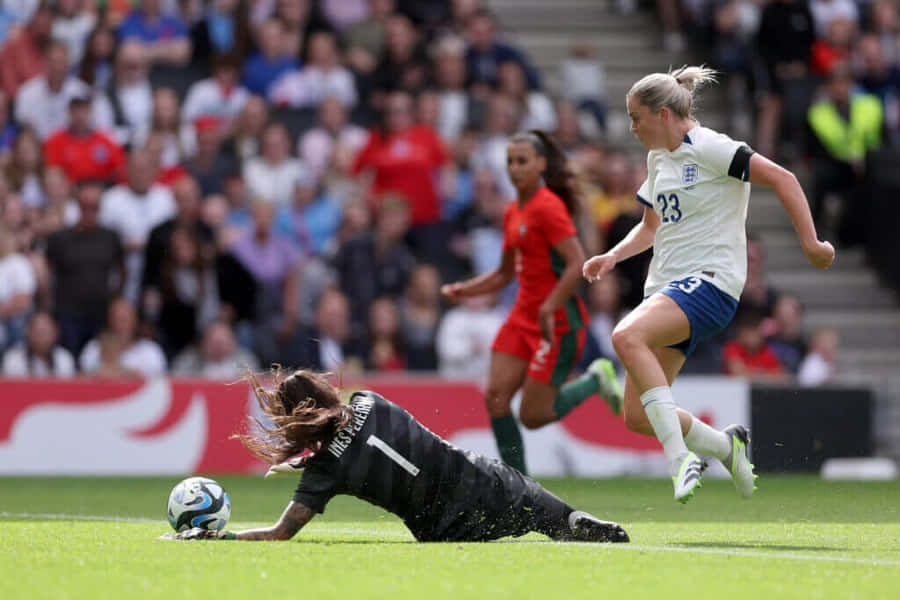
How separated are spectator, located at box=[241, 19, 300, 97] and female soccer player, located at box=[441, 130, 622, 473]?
24.6ft

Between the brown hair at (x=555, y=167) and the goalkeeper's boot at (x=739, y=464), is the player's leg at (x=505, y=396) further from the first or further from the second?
the goalkeeper's boot at (x=739, y=464)

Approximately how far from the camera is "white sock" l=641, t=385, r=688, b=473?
8.23m

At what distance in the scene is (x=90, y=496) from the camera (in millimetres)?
12555

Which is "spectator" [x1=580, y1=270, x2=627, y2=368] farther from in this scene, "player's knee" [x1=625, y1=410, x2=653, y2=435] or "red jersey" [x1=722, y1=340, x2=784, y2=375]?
"player's knee" [x1=625, y1=410, x2=653, y2=435]

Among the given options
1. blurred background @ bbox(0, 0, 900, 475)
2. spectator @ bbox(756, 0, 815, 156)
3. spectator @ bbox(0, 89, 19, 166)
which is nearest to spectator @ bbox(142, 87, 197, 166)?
blurred background @ bbox(0, 0, 900, 475)

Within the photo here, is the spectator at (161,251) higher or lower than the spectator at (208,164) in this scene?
lower

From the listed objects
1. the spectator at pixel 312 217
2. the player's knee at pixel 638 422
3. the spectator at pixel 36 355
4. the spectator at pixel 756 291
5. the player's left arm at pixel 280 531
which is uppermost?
the player's left arm at pixel 280 531

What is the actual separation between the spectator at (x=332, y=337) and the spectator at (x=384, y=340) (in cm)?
15

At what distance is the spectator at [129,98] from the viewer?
17812 millimetres

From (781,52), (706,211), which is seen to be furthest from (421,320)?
(706,211)

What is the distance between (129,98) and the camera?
17.9 meters

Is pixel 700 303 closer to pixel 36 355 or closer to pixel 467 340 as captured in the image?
pixel 467 340

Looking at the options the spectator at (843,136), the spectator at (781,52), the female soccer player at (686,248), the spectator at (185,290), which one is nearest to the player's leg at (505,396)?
the female soccer player at (686,248)

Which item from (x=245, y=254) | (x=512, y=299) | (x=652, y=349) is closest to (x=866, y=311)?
(x=512, y=299)
